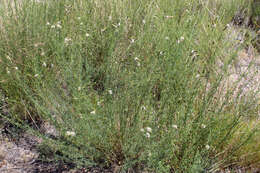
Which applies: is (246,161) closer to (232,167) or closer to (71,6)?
(232,167)

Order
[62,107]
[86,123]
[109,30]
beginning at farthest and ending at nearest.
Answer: [109,30] < [62,107] < [86,123]

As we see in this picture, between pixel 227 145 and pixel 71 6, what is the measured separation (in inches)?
94.8

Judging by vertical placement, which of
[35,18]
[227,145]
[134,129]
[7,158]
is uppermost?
[35,18]

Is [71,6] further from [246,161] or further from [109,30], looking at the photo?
[246,161]

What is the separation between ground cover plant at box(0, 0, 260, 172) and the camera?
1915mm

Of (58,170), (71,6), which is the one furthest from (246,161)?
(71,6)

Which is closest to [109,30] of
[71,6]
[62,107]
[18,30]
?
[71,6]

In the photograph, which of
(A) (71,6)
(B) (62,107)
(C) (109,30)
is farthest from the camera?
(A) (71,6)

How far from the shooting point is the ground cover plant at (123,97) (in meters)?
1.92

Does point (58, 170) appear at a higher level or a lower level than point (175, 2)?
lower

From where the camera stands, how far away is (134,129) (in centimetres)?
196

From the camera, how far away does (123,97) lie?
1958mm

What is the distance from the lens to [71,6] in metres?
3.32

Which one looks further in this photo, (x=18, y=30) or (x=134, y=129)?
(x=18, y=30)
